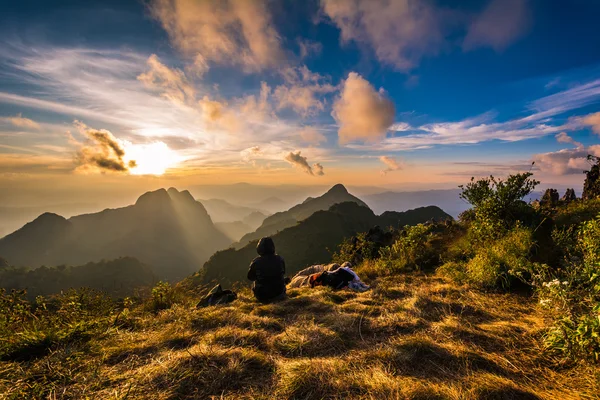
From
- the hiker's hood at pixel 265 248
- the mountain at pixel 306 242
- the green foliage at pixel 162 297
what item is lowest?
the mountain at pixel 306 242

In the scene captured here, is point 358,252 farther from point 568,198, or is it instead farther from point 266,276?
point 568,198

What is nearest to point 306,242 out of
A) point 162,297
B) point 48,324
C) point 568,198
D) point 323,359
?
point 568,198

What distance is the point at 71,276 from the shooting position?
110 meters

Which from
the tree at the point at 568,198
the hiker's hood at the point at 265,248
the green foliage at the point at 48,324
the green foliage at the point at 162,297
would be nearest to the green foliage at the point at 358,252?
the hiker's hood at the point at 265,248

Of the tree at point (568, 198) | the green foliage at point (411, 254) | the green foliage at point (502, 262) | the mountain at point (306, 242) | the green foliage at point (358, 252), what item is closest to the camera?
the green foliage at point (502, 262)

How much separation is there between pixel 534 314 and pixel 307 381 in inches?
196

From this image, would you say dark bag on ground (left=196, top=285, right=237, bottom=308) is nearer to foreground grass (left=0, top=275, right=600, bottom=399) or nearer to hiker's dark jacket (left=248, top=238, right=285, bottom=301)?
hiker's dark jacket (left=248, top=238, right=285, bottom=301)

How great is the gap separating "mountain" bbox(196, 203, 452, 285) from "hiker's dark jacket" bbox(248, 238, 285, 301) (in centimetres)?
6630

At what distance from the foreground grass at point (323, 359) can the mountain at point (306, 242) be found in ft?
226

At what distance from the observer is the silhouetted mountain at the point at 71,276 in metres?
96.4

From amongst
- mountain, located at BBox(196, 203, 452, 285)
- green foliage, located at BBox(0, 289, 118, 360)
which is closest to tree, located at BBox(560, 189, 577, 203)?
green foliage, located at BBox(0, 289, 118, 360)

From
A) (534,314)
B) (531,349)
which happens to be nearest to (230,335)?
(531,349)

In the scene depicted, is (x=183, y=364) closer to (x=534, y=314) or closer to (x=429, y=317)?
(x=429, y=317)

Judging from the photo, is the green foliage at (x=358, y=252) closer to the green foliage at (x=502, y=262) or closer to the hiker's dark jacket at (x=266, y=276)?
the green foliage at (x=502, y=262)
